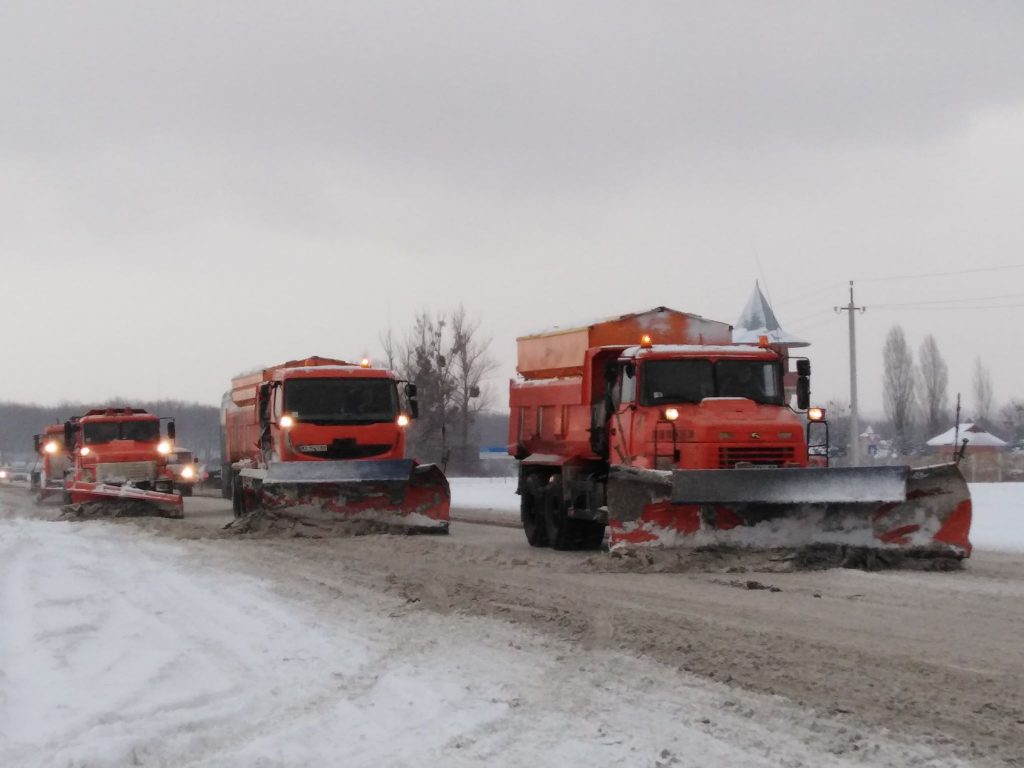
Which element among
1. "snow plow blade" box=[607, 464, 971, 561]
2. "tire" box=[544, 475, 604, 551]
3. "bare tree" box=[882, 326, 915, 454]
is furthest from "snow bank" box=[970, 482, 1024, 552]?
"bare tree" box=[882, 326, 915, 454]

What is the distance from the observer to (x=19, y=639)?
894 cm

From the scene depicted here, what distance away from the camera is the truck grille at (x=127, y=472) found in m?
28.6

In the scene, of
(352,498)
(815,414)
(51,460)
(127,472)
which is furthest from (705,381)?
(51,460)

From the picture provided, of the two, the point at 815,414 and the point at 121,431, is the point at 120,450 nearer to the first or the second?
the point at 121,431

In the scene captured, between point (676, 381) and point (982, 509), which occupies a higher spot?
point (676, 381)

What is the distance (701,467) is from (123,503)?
16.6 metres

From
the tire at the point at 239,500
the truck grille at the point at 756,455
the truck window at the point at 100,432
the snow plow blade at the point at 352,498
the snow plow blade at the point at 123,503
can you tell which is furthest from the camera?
the truck window at the point at 100,432

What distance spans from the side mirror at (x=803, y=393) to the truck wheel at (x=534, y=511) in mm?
4051

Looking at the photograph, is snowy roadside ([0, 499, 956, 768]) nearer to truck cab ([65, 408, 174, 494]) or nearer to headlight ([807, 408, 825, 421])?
headlight ([807, 408, 825, 421])

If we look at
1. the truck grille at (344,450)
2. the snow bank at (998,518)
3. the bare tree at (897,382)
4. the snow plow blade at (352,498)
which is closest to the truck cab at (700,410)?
the snow bank at (998,518)

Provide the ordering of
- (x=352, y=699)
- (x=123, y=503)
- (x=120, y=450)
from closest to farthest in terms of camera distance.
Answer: (x=352, y=699) → (x=123, y=503) → (x=120, y=450)

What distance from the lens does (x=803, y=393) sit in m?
15.1

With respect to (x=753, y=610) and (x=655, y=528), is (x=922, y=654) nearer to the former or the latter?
(x=753, y=610)

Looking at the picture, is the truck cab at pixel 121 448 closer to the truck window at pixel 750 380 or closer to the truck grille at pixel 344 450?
the truck grille at pixel 344 450
